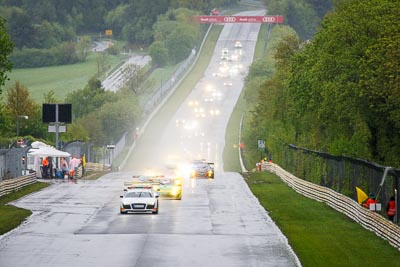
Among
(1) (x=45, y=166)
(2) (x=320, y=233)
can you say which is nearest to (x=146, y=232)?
(2) (x=320, y=233)

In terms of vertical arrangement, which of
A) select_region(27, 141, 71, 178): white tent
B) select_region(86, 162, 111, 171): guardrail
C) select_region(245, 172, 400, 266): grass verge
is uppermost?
select_region(27, 141, 71, 178): white tent

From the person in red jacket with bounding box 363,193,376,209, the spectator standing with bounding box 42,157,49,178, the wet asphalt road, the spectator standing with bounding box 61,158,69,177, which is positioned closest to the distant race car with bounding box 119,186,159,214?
the wet asphalt road

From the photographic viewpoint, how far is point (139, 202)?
5431 cm

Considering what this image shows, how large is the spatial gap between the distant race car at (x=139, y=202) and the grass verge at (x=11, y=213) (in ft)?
15.3

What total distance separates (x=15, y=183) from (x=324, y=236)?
103 ft

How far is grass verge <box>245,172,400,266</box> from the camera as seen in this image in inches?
1494

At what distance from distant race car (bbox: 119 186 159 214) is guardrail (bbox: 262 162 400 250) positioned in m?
9.18

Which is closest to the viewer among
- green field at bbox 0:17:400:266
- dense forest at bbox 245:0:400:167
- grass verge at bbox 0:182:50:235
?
green field at bbox 0:17:400:266

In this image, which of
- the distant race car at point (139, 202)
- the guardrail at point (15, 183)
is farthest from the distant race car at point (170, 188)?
the guardrail at point (15, 183)

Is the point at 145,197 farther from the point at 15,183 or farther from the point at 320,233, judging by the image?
the point at 15,183

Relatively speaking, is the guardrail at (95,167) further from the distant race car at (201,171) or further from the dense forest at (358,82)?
the dense forest at (358,82)

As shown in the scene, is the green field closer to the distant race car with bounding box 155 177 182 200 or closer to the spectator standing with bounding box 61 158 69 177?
the distant race car with bounding box 155 177 182 200

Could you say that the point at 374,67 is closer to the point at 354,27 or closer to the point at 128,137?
the point at 354,27

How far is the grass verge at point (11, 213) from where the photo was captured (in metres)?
49.0
